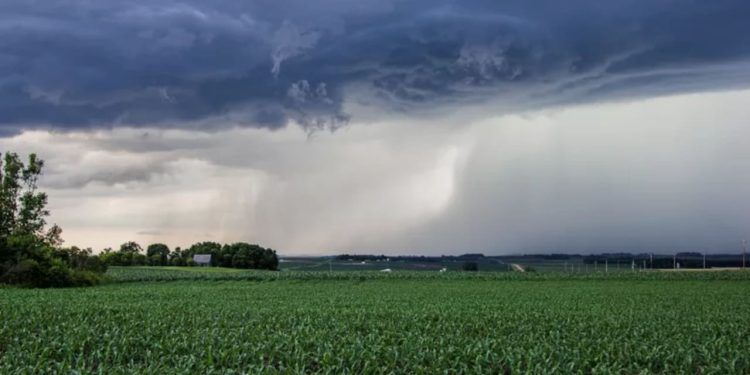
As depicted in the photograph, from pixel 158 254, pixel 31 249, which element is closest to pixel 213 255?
pixel 158 254

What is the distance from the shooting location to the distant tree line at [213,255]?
Result: 351ft

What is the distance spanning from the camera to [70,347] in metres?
17.1

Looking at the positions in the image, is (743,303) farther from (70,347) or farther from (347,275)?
(347,275)

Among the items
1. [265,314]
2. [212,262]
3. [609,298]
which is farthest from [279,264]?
[265,314]

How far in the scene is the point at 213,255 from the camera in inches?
4636

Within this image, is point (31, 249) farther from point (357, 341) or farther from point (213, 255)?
point (213, 255)

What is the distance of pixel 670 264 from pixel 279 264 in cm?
5766

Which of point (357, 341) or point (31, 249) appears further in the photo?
point (31, 249)

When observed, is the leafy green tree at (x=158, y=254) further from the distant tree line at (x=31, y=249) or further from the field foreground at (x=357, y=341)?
the field foreground at (x=357, y=341)

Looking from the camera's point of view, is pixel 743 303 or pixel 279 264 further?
pixel 279 264

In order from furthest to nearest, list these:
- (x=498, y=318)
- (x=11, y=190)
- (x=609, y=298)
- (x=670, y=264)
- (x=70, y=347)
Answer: (x=670, y=264)
(x=11, y=190)
(x=609, y=298)
(x=498, y=318)
(x=70, y=347)

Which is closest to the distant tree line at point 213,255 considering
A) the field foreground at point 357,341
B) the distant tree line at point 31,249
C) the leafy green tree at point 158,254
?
the leafy green tree at point 158,254

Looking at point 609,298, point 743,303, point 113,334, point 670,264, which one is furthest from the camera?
point 670,264

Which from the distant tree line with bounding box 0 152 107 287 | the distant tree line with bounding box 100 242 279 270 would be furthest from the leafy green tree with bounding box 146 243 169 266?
the distant tree line with bounding box 0 152 107 287
